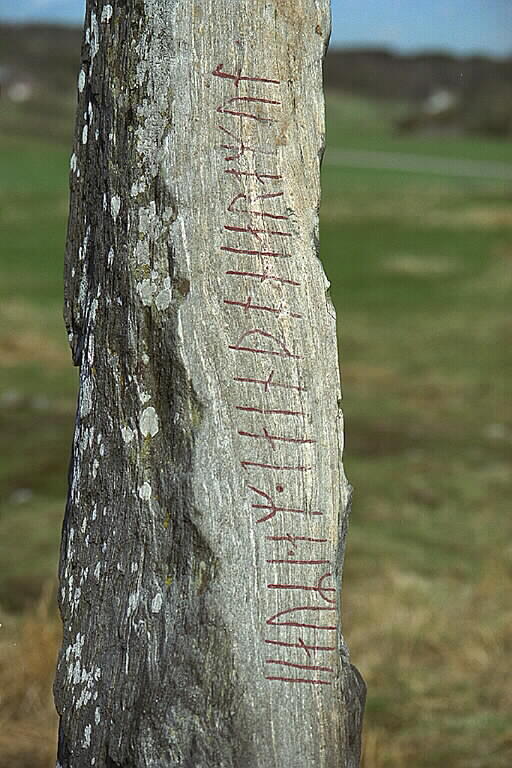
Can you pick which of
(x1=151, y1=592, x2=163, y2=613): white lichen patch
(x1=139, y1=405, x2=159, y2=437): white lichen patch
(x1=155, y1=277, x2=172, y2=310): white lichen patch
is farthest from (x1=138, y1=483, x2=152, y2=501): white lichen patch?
(x1=155, y1=277, x2=172, y2=310): white lichen patch

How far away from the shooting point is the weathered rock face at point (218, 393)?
2.54m

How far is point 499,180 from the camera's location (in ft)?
63.4

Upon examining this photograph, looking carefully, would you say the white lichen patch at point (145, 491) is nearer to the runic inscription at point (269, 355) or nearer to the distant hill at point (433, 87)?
the runic inscription at point (269, 355)

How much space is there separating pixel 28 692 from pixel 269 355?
2026 millimetres

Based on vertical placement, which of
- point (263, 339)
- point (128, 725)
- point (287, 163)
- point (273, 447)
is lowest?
point (128, 725)

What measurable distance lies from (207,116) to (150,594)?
1042 mm

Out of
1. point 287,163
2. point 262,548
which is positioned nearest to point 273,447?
point 262,548

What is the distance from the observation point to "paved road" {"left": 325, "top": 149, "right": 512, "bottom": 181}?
20.6 meters

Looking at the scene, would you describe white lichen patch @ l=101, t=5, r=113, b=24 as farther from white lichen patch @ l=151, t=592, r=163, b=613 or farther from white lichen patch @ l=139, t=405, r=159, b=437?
white lichen patch @ l=151, t=592, r=163, b=613

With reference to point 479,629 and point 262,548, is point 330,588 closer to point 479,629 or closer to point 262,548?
point 262,548

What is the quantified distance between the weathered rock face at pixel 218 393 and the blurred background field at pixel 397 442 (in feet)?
3.39

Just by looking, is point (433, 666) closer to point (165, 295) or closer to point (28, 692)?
point (28, 692)

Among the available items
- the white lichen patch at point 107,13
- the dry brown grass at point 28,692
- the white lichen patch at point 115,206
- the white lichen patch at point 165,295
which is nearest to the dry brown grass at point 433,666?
the dry brown grass at point 28,692

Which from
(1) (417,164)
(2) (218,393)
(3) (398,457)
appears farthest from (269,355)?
(1) (417,164)
